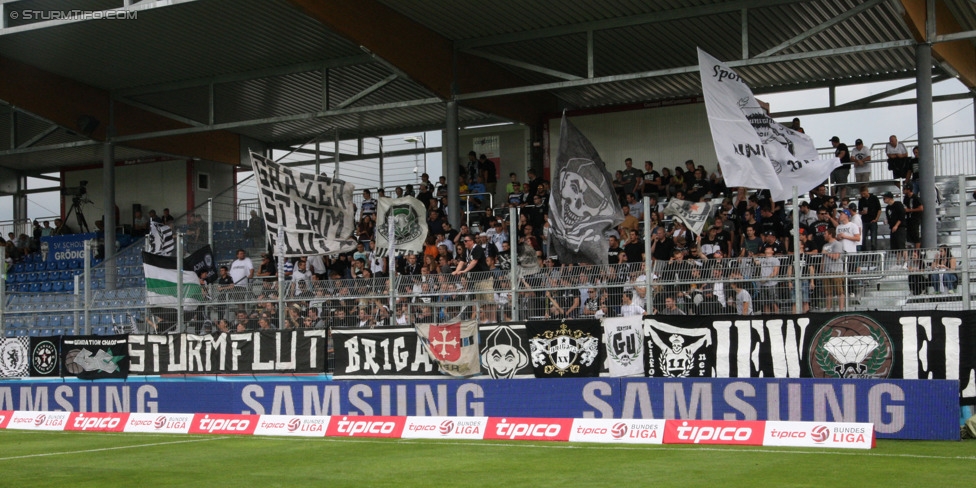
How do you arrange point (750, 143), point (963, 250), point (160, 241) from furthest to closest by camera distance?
point (160, 241)
point (750, 143)
point (963, 250)

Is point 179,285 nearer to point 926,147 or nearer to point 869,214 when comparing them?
point 869,214

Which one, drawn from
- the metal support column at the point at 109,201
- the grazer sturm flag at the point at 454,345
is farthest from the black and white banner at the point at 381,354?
the metal support column at the point at 109,201

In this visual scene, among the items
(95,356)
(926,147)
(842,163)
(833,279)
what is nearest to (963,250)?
(833,279)

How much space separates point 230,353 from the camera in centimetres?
1978

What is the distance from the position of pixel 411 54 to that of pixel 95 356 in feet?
32.4

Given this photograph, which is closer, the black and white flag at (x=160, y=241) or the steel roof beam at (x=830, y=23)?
the steel roof beam at (x=830, y=23)

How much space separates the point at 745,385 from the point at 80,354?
13279mm

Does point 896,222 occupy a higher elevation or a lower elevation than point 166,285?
higher

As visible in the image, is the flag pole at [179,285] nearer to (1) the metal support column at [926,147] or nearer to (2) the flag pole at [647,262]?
(2) the flag pole at [647,262]

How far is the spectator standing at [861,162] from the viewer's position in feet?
84.7

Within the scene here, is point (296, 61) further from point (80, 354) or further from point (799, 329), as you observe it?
point (799, 329)

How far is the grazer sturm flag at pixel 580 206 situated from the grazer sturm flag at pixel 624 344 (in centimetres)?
177

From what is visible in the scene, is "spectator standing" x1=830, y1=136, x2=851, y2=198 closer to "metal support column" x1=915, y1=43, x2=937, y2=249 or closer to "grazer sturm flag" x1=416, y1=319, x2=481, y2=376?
"metal support column" x1=915, y1=43, x2=937, y2=249

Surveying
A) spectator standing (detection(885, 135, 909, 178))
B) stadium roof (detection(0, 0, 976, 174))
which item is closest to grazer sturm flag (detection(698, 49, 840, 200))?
stadium roof (detection(0, 0, 976, 174))
